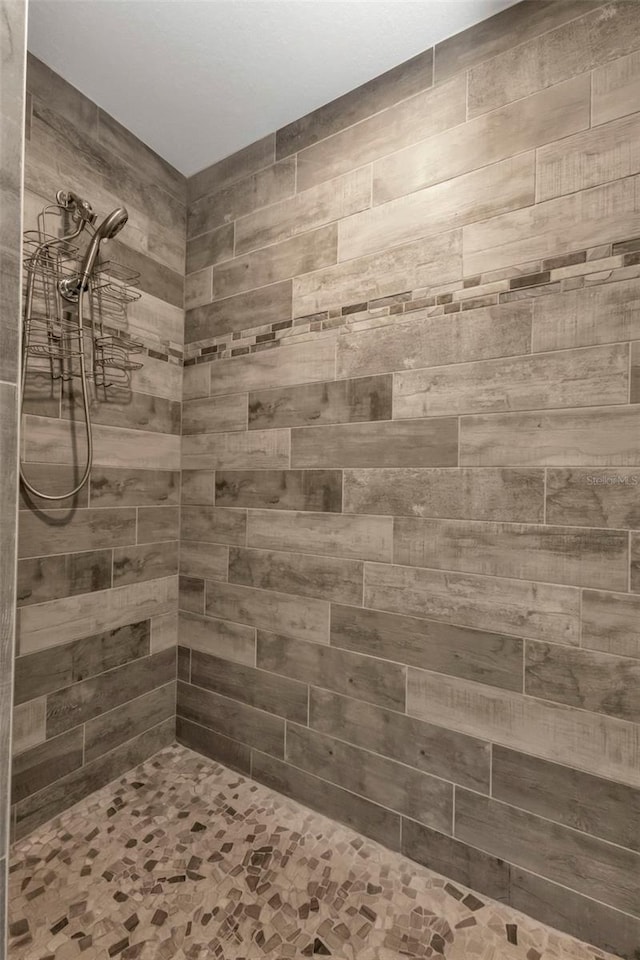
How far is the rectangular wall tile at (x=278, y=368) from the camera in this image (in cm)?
176

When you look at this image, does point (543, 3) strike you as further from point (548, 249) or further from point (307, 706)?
point (307, 706)

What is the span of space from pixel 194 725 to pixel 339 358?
1654 millimetres

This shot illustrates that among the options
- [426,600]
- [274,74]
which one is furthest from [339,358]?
[274,74]

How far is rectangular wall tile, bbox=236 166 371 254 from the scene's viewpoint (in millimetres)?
1698

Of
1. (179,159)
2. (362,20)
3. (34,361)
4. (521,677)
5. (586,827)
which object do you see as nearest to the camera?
(586,827)

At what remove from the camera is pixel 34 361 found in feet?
5.36

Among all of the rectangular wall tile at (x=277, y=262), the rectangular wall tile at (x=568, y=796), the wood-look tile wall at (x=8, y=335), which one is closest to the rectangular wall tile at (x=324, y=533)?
the rectangular wall tile at (x=568, y=796)

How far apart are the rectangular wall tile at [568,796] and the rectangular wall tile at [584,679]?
184 mm

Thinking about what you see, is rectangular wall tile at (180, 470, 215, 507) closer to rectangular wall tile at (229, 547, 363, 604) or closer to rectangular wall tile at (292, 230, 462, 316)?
rectangular wall tile at (229, 547, 363, 604)

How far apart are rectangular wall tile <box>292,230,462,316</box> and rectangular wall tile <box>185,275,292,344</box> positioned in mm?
73

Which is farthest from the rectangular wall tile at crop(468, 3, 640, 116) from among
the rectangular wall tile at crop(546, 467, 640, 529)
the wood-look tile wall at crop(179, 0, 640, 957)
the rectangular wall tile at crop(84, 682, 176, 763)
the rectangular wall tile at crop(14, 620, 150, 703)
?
the rectangular wall tile at crop(84, 682, 176, 763)

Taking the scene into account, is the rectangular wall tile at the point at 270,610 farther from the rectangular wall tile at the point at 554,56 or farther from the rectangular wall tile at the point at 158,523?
the rectangular wall tile at the point at 554,56

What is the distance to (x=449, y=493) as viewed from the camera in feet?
4.92

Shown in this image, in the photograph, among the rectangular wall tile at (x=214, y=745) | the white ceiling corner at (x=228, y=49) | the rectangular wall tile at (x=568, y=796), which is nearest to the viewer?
the rectangular wall tile at (x=568, y=796)
